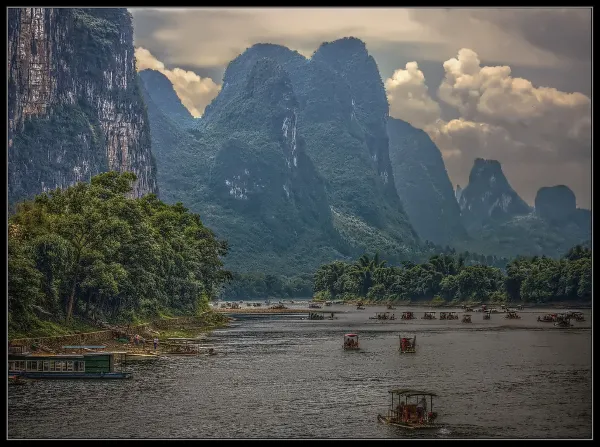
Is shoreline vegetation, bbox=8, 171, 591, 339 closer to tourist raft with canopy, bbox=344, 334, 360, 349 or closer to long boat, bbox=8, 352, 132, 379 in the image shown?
long boat, bbox=8, 352, 132, 379

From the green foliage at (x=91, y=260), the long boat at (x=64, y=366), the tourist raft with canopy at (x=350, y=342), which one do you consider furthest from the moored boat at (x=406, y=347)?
the long boat at (x=64, y=366)

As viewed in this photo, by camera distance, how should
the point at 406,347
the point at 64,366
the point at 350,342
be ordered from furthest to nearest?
the point at 350,342
the point at 406,347
the point at 64,366

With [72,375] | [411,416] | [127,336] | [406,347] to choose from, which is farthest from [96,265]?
[411,416]

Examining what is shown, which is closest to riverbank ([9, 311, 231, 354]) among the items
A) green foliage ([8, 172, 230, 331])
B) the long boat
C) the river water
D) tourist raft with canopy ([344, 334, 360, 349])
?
green foliage ([8, 172, 230, 331])

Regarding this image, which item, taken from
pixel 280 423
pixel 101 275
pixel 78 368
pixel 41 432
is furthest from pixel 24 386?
pixel 101 275

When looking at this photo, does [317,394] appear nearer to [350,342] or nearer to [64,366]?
[64,366]
